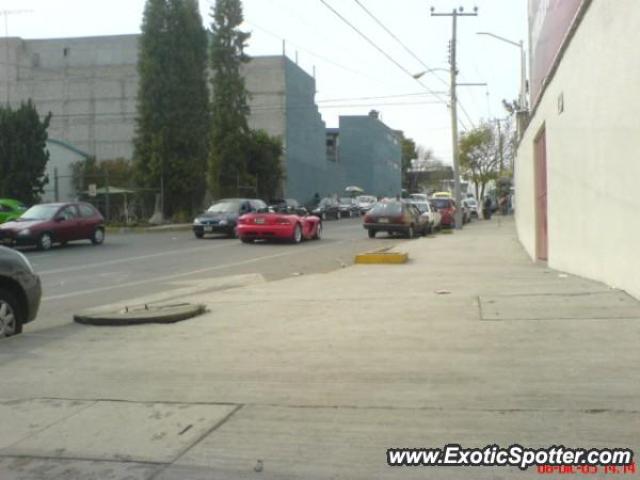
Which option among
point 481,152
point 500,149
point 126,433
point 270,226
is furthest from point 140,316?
point 481,152

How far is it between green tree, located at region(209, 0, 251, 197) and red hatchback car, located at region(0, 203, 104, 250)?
21601 mm

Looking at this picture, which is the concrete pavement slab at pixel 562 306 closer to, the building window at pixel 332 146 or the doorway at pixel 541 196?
the doorway at pixel 541 196

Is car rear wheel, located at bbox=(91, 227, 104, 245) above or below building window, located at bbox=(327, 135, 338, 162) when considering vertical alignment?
below

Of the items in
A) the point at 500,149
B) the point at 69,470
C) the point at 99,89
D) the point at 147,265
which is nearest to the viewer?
the point at 69,470

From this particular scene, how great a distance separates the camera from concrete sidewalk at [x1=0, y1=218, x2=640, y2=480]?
14.7 feet

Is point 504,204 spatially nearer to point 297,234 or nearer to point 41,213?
point 297,234

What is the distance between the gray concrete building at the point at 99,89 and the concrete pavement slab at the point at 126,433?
49.9 metres

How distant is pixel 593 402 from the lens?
515cm

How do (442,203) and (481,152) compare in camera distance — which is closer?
(442,203)

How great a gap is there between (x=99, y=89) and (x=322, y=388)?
54862mm

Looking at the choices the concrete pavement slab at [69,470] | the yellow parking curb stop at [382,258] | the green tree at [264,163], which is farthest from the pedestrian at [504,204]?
the concrete pavement slab at [69,470]

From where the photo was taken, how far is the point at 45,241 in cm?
2238

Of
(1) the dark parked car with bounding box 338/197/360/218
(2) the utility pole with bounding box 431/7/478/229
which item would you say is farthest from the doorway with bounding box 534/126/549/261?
(1) the dark parked car with bounding box 338/197/360/218

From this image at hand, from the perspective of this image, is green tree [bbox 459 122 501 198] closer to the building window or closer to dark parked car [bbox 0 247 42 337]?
the building window
